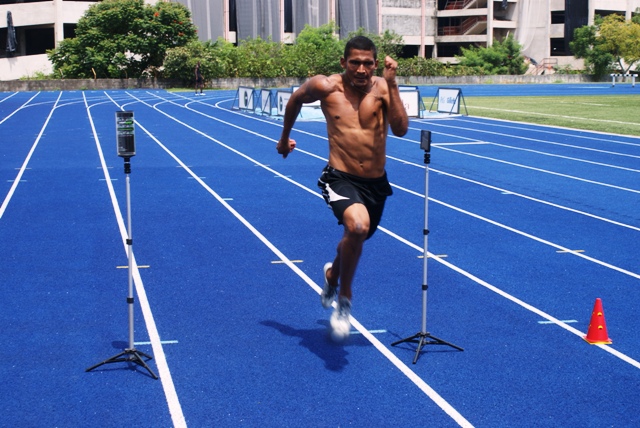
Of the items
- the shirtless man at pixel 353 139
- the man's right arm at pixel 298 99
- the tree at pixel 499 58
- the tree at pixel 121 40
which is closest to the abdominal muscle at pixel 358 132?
the shirtless man at pixel 353 139

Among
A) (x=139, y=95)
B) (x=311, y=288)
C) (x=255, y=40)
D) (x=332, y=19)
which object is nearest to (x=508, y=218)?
(x=311, y=288)

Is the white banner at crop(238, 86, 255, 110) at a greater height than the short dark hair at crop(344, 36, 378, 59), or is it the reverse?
the short dark hair at crop(344, 36, 378, 59)

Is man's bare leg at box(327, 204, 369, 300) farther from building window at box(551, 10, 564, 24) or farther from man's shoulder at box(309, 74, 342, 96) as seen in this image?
building window at box(551, 10, 564, 24)

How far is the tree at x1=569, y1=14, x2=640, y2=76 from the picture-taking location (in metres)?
74.2

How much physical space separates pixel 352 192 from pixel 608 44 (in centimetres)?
7445

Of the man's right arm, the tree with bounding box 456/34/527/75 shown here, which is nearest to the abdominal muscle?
the man's right arm

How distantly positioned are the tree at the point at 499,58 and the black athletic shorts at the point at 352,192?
225 feet

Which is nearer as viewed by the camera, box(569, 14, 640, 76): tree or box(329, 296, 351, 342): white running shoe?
box(329, 296, 351, 342): white running shoe

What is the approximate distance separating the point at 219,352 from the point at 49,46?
65.8m

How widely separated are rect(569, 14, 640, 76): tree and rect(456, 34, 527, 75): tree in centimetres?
615

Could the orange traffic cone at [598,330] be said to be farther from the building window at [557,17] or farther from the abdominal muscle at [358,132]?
the building window at [557,17]

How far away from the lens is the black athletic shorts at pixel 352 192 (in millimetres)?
5836

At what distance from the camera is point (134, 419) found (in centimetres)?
486

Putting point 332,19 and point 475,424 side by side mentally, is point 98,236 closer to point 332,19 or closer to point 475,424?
point 475,424
